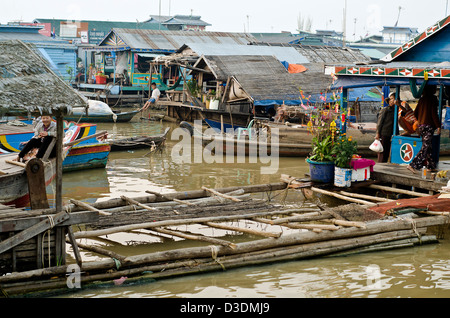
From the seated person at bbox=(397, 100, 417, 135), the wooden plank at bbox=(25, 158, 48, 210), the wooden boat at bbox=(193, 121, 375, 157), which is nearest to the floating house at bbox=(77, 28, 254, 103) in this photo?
the wooden boat at bbox=(193, 121, 375, 157)

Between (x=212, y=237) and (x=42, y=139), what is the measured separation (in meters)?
4.22

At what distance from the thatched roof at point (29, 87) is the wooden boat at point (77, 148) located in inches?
280

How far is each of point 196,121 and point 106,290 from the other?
16.6 metres

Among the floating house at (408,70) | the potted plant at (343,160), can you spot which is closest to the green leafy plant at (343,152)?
the potted plant at (343,160)

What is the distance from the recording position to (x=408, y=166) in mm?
10664

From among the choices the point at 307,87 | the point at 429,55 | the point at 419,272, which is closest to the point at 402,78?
the point at 429,55

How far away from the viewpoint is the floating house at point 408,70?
404 inches

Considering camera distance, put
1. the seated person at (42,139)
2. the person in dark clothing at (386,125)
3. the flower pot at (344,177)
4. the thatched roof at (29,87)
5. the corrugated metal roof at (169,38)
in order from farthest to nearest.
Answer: the corrugated metal roof at (169,38)
the person in dark clothing at (386,125)
the flower pot at (344,177)
the seated person at (42,139)
the thatched roof at (29,87)

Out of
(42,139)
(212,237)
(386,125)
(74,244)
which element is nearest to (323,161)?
(386,125)

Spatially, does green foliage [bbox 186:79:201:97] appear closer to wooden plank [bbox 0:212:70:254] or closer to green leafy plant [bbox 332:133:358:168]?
green leafy plant [bbox 332:133:358:168]

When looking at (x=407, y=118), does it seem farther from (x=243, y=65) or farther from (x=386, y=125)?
(x=243, y=65)

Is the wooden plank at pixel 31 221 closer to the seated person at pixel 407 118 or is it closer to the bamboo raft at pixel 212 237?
the bamboo raft at pixel 212 237

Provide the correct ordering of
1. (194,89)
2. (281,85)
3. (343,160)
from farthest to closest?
1. (194,89)
2. (281,85)
3. (343,160)

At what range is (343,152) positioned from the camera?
9.92 m
